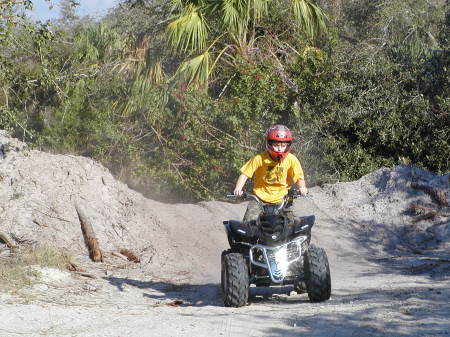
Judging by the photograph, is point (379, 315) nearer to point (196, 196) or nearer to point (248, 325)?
point (248, 325)

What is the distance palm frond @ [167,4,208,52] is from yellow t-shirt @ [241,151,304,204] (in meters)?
7.22

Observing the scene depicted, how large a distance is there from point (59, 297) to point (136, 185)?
7.25 m

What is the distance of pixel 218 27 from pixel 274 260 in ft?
29.8

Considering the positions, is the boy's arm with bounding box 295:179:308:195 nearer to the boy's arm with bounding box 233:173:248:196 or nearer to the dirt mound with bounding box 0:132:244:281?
the boy's arm with bounding box 233:173:248:196

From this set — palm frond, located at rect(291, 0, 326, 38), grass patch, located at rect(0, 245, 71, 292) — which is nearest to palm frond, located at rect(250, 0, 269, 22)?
palm frond, located at rect(291, 0, 326, 38)

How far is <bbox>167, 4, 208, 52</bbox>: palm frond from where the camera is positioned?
49.5 feet

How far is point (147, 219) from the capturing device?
41.5 ft

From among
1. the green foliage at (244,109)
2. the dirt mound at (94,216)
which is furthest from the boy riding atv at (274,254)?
the green foliage at (244,109)

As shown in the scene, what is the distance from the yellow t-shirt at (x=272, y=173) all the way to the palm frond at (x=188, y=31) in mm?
7219

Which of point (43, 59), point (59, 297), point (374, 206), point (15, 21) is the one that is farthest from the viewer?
point (374, 206)

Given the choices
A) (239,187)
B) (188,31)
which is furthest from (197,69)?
(239,187)

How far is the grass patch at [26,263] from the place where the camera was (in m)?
8.62

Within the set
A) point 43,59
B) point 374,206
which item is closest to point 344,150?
point 374,206

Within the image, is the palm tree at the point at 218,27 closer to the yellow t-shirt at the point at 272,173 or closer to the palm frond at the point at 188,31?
the palm frond at the point at 188,31
